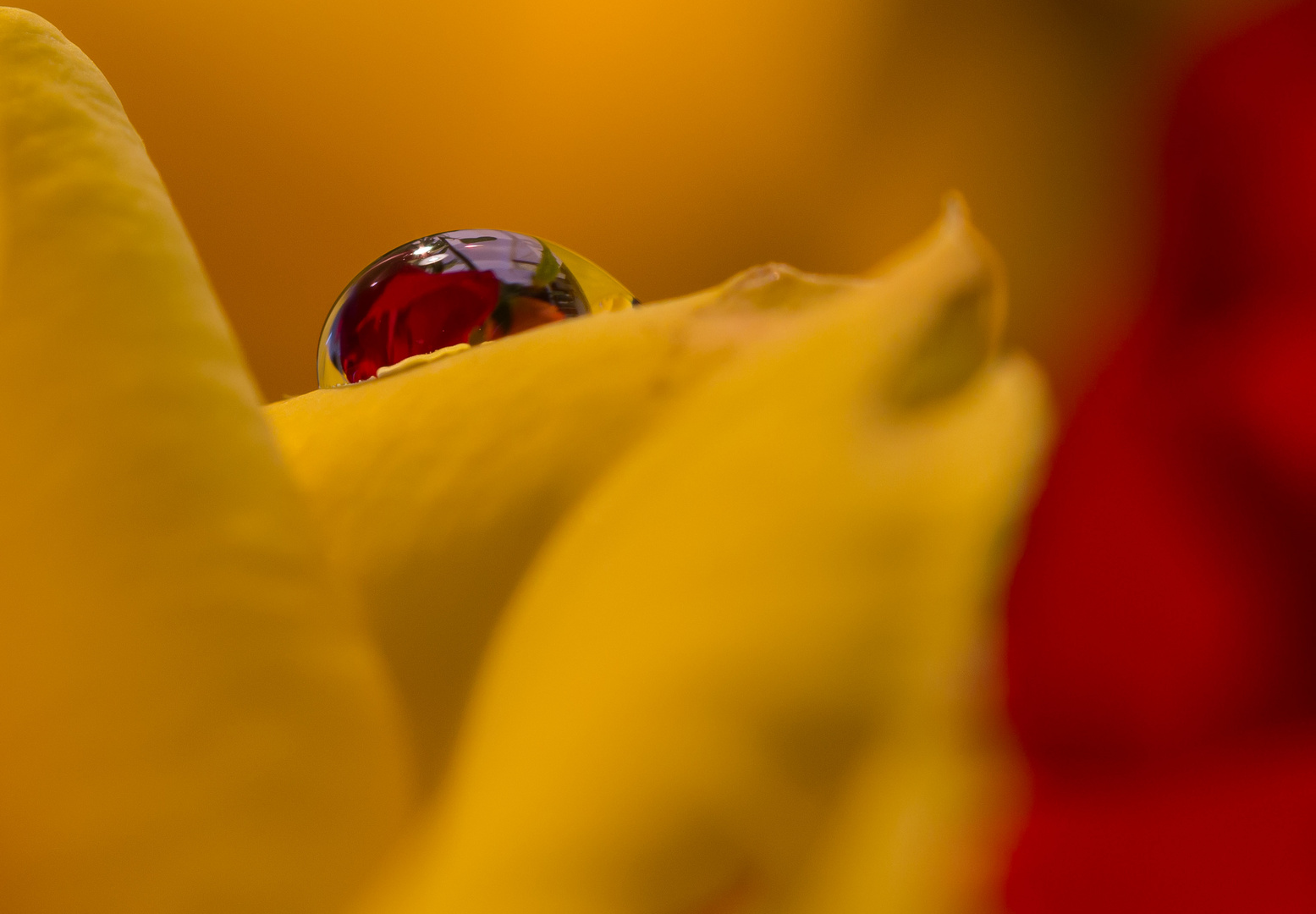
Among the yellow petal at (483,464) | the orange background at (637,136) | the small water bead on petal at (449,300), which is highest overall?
the yellow petal at (483,464)

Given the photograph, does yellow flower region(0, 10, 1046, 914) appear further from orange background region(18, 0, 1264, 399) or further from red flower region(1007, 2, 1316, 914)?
orange background region(18, 0, 1264, 399)

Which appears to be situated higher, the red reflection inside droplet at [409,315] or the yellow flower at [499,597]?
the yellow flower at [499,597]

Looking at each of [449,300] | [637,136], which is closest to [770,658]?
[449,300]

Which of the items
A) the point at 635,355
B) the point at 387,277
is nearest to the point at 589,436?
the point at 635,355

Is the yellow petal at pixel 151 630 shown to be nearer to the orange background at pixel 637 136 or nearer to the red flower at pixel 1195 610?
the red flower at pixel 1195 610

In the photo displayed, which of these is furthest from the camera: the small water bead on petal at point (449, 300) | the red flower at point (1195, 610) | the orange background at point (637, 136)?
the orange background at point (637, 136)

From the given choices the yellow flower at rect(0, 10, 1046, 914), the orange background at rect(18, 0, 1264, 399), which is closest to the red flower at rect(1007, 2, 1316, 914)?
the yellow flower at rect(0, 10, 1046, 914)

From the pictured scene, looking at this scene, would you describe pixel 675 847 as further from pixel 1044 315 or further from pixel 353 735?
pixel 1044 315

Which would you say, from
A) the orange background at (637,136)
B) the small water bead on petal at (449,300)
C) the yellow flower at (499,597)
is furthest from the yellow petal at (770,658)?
the orange background at (637,136)
